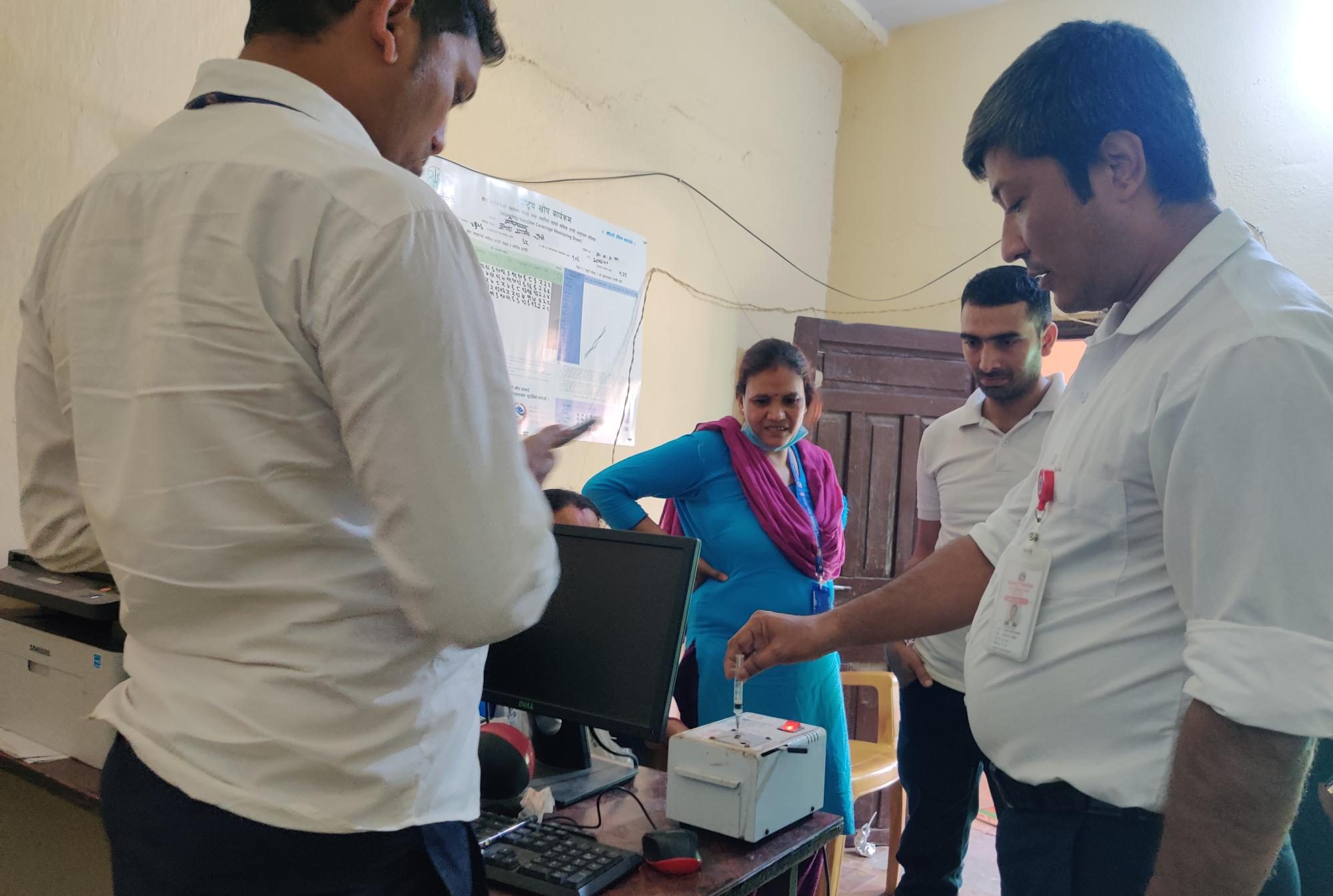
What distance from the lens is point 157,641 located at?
2.17ft

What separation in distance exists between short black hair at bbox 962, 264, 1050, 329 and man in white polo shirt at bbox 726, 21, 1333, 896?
1.13m

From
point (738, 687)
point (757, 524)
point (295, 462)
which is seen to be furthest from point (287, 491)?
point (757, 524)

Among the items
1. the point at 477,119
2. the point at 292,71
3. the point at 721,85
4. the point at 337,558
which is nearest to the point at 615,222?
the point at 477,119

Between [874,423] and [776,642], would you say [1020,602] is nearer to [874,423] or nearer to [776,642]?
[776,642]

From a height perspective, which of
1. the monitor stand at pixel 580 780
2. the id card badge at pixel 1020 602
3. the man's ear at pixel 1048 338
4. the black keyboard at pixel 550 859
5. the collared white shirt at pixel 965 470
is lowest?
the monitor stand at pixel 580 780

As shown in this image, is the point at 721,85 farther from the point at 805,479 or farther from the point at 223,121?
the point at 223,121

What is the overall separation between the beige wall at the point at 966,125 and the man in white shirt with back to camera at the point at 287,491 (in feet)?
12.0

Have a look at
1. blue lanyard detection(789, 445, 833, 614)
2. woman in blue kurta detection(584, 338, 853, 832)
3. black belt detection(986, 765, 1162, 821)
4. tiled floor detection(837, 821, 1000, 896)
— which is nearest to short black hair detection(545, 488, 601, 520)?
woman in blue kurta detection(584, 338, 853, 832)

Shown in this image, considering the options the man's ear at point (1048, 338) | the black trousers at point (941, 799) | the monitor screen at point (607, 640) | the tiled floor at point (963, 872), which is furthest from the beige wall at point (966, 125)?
the monitor screen at point (607, 640)

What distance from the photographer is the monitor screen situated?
1.26m

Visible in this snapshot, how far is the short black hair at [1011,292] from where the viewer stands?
87.5 inches

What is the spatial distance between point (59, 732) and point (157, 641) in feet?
3.21

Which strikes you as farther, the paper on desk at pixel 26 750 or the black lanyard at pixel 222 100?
the paper on desk at pixel 26 750

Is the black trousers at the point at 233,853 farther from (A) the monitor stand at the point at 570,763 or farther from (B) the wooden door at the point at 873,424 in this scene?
(B) the wooden door at the point at 873,424
